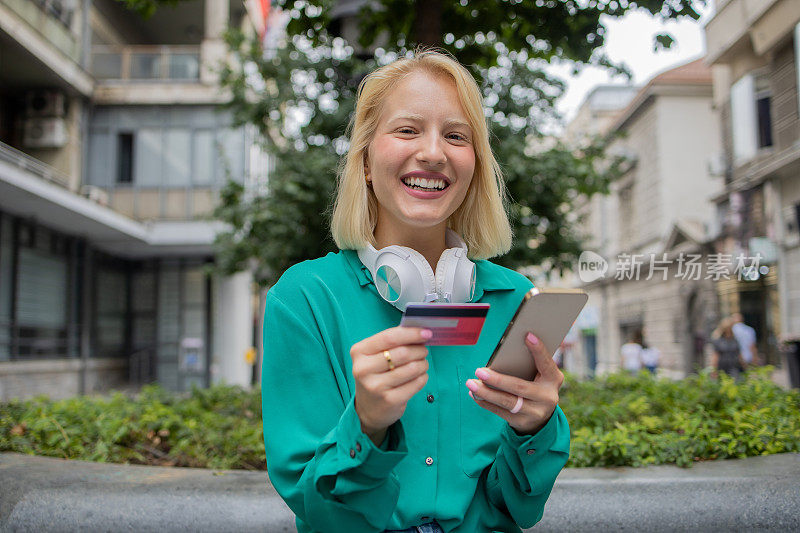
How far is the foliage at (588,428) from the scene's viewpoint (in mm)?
3285

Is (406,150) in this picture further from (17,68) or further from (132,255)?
(132,255)

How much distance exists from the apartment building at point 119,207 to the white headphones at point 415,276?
13.0 metres

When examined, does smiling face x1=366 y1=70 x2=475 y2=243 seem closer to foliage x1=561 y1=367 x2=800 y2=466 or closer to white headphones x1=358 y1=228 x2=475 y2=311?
white headphones x1=358 y1=228 x2=475 y2=311

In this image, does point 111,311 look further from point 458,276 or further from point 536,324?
point 536,324

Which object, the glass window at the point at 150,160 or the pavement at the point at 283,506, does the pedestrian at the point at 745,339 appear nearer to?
the pavement at the point at 283,506

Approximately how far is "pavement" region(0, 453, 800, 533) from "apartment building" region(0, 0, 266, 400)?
39.4 feet

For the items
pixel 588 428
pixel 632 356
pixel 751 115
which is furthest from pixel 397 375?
pixel 632 356

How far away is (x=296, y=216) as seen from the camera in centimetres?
924

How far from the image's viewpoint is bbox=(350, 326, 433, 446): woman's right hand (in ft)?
3.87

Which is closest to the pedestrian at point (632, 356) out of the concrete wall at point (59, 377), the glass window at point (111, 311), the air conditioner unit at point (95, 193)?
the concrete wall at point (59, 377)

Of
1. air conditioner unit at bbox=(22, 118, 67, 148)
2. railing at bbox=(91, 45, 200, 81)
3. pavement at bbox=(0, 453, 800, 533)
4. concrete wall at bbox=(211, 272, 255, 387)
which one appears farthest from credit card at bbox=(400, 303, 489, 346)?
railing at bbox=(91, 45, 200, 81)

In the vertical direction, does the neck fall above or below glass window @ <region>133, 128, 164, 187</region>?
below

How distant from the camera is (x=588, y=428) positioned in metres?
3.69

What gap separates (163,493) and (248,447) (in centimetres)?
121
